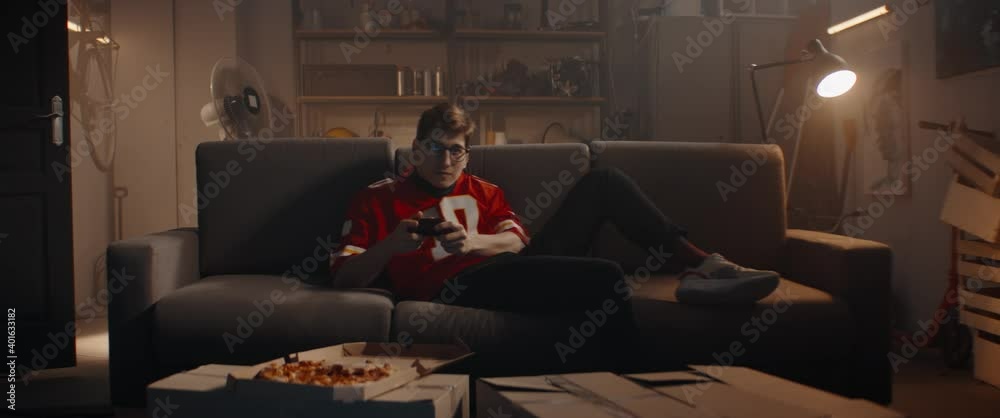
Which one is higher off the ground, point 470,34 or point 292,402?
point 470,34

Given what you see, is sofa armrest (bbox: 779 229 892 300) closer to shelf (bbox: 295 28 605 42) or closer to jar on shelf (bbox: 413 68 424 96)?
shelf (bbox: 295 28 605 42)

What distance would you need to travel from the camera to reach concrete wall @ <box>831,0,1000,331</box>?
294 centimetres

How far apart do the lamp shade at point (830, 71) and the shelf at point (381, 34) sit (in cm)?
323

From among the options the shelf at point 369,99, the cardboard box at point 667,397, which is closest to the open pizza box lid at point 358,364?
the cardboard box at point 667,397

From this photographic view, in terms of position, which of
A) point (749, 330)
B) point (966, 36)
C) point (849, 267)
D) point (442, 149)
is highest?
point (966, 36)

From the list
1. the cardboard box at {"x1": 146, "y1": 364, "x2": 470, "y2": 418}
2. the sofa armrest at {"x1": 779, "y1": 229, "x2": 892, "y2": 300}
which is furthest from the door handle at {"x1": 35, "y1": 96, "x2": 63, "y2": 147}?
the sofa armrest at {"x1": 779, "y1": 229, "x2": 892, "y2": 300}

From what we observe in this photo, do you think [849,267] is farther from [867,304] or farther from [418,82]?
[418,82]

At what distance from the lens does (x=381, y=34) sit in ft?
18.4

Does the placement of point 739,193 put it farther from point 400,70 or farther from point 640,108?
point 400,70

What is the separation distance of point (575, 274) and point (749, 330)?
0.47 metres

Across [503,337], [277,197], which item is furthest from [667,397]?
[277,197]

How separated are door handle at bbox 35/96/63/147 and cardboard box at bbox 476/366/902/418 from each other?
2.45 metres

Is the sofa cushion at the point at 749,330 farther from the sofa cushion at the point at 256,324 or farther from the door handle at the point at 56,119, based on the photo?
the door handle at the point at 56,119

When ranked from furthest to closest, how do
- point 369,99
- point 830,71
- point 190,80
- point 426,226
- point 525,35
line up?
point 525,35 → point 369,99 → point 190,80 → point 830,71 → point 426,226
